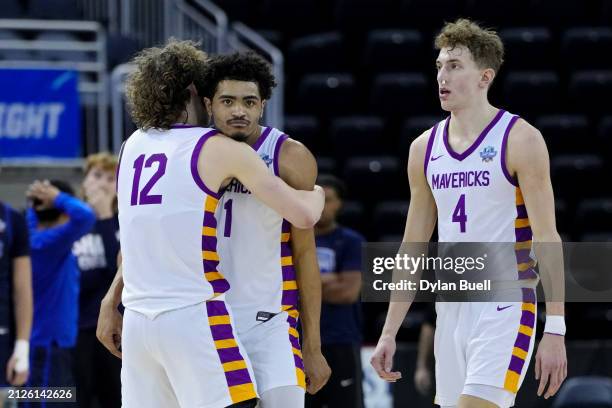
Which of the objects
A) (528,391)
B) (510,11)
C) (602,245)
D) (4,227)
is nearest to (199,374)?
(4,227)

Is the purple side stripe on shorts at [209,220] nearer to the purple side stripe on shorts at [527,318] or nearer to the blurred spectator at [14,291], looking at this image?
the purple side stripe on shorts at [527,318]

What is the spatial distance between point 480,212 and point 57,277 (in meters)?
3.86

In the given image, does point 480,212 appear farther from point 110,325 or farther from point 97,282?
point 97,282

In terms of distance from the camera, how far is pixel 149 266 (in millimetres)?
4691

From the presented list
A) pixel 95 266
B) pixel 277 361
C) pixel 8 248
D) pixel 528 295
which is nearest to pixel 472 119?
pixel 528 295

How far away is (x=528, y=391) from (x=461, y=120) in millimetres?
5621

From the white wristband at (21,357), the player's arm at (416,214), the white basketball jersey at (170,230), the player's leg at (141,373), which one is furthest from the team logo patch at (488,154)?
the white wristband at (21,357)

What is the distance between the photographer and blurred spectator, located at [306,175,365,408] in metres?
8.56

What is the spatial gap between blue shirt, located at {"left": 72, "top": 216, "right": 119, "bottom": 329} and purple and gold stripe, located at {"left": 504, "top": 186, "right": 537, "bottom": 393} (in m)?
4.03

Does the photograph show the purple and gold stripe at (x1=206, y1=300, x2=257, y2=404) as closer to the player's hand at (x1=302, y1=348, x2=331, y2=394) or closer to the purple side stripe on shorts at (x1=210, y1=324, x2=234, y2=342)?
the purple side stripe on shorts at (x1=210, y1=324, x2=234, y2=342)

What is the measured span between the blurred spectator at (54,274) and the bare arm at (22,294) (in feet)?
2.73

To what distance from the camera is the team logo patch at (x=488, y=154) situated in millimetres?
5199

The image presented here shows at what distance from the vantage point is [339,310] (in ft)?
28.4

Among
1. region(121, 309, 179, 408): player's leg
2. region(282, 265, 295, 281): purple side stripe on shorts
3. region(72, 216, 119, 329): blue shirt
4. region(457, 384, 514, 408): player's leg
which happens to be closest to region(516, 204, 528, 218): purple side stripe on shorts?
region(457, 384, 514, 408): player's leg
